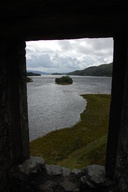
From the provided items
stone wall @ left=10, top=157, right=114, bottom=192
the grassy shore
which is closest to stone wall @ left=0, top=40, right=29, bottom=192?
stone wall @ left=10, top=157, right=114, bottom=192

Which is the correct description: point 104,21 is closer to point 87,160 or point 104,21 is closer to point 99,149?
point 87,160

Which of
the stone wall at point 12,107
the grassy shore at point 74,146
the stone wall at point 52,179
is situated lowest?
the grassy shore at point 74,146

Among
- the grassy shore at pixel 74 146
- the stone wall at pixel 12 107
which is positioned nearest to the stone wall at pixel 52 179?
the stone wall at pixel 12 107

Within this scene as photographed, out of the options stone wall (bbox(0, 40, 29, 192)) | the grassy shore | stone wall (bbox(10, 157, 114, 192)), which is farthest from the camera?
the grassy shore

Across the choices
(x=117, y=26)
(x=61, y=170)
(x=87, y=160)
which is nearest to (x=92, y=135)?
(x=87, y=160)

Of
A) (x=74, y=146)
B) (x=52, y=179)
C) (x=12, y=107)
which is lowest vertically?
(x=74, y=146)

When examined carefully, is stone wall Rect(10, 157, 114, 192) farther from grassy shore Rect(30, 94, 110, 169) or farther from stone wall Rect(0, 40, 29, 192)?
grassy shore Rect(30, 94, 110, 169)

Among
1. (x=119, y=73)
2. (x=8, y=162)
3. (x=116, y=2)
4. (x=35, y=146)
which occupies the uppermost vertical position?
(x=116, y=2)

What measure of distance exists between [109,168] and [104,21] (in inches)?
139

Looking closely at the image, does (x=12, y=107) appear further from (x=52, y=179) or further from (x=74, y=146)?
(x=74, y=146)

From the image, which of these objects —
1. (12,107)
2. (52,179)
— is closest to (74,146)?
(52,179)

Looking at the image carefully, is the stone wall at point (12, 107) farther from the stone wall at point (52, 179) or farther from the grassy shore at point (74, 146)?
the grassy shore at point (74, 146)

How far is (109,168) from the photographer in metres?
3.73

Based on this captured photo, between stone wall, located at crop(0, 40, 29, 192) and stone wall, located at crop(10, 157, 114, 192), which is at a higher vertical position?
stone wall, located at crop(0, 40, 29, 192)
